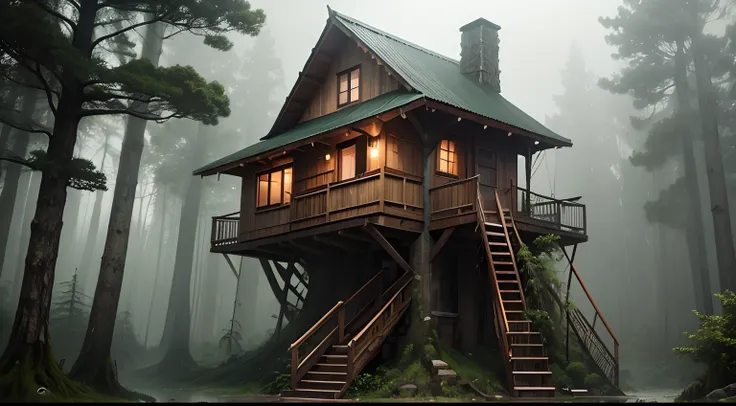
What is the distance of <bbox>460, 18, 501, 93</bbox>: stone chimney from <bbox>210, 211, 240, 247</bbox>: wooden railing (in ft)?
37.1

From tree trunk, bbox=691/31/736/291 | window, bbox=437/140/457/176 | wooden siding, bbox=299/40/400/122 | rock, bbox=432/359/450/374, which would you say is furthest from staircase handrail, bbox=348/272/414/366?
tree trunk, bbox=691/31/736/291

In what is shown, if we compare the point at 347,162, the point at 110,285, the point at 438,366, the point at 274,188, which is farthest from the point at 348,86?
the point at 110,285

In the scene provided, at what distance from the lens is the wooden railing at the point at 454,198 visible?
19078 millimetres

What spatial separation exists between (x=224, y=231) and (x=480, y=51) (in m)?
12.7

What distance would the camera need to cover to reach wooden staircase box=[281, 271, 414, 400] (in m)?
17.5

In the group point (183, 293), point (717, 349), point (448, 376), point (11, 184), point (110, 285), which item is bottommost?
point (448, 376)

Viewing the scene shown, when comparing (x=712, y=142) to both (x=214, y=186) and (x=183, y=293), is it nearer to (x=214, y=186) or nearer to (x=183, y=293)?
(x=183, y=293)

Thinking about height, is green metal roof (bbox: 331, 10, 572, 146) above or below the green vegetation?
above

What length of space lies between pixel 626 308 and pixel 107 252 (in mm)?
55813

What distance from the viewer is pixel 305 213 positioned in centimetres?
2141

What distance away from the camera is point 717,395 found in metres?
15.4

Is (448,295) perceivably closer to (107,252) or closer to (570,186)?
(107,252)

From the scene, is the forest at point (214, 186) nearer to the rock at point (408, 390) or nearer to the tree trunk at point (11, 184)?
the tree trunk at point (11, 184)

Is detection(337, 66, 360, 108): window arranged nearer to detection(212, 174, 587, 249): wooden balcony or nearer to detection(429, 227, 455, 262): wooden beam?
detection(212, 174, 587, 249): wooden balcony
